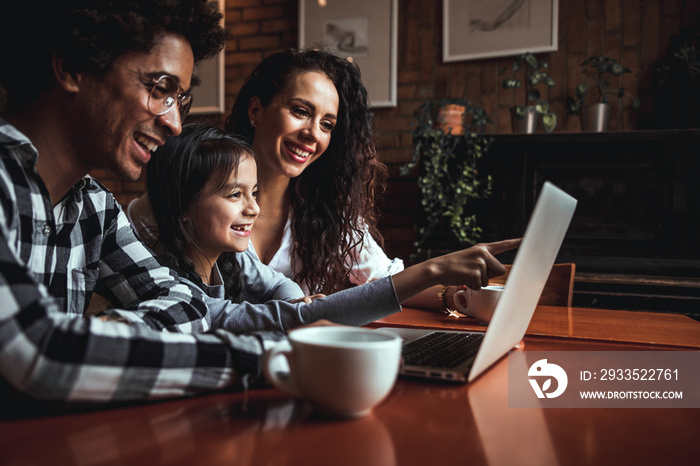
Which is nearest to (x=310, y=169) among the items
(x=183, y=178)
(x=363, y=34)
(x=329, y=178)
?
(x=329, y=178)

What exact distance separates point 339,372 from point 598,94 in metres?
3.33

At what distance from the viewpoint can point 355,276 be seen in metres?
2.00

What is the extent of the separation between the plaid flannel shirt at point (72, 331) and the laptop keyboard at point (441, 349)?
0.73 ft

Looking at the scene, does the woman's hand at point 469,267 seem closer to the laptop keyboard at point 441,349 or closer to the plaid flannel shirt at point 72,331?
the laptop keyboard at point 441,349

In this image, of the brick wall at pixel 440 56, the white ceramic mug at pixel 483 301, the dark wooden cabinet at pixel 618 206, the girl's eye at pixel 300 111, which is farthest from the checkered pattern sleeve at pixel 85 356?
the brick wall at pixel 440 56

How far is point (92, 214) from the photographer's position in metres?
0.99

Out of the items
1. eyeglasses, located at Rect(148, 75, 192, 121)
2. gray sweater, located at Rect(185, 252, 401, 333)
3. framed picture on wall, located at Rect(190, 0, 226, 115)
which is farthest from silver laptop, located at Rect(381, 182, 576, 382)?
framed picture on wall, located at Rect(190, 0, 226, 115)

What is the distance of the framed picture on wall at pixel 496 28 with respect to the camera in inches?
132

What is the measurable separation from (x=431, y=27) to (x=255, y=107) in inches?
82.2

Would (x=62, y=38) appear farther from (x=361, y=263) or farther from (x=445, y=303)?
(x=361, y=263)

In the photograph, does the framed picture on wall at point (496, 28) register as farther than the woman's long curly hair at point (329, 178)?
Yes

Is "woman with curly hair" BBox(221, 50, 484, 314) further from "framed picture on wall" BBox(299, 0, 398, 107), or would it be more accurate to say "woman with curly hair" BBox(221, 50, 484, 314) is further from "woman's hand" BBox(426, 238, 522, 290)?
"framed picture on wall" BBox(299, 0, 398, 107)

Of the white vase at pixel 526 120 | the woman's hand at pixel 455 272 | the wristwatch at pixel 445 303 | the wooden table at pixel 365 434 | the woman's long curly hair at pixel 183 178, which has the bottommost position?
the wristwatch at pixel 445 303

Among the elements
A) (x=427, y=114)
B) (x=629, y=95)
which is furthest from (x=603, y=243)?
(x=427, y=114)
